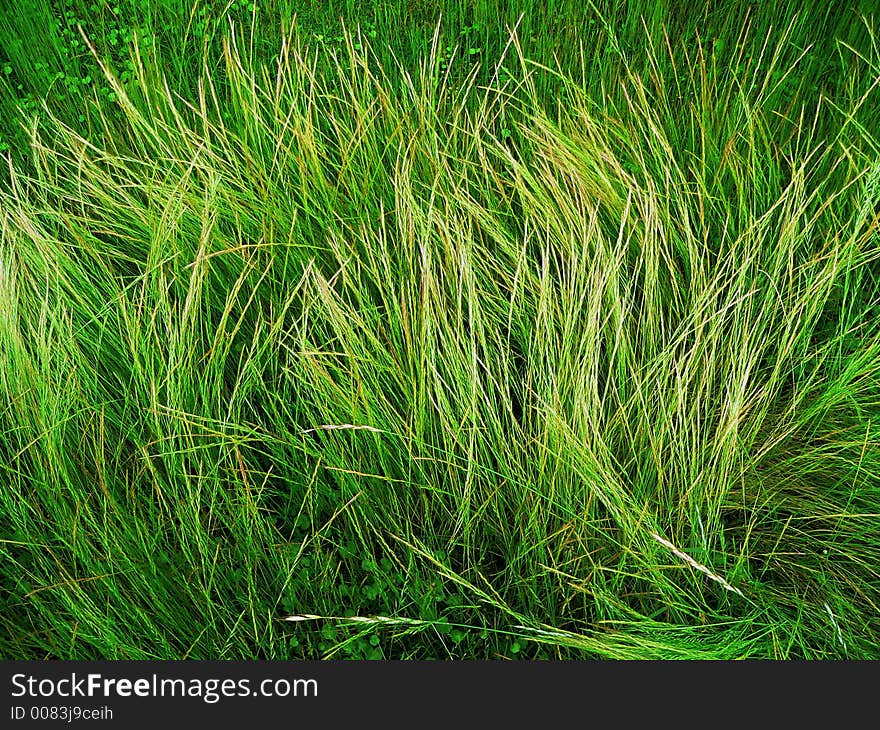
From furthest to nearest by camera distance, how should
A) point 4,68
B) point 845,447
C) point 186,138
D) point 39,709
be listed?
point 4,68 → point 186,138 → point 845,447 → point 39,709

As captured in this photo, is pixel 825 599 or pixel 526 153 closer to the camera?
pixel 825 599

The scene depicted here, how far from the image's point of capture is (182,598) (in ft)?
4.81

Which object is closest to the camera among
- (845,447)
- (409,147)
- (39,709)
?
(39,709)

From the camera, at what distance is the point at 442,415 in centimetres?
141

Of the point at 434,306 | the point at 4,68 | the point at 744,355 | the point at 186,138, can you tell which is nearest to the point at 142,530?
the point at 434,306

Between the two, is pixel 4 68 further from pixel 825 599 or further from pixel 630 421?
pixel 825 599

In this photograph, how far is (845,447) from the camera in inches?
59.6

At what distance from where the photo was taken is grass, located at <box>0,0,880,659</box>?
4.66ft

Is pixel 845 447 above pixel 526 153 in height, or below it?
below

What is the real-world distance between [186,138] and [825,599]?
169cm

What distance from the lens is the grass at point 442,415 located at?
4.66ft

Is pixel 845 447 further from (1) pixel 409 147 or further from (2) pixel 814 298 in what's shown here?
(1) pixel 409 147

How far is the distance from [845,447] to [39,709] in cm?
155

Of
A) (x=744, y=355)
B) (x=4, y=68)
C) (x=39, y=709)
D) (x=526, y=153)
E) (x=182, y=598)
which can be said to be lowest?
(x=39, y=709)
